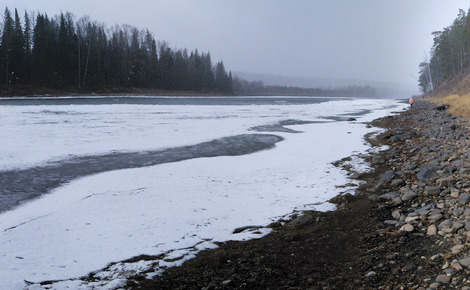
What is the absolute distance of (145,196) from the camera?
701 cm

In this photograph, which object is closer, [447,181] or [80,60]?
[447,181]

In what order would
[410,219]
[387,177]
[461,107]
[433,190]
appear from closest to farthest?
[410,219]
[433,190]
[387,177]
[461,107]

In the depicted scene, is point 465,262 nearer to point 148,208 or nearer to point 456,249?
point 456,249

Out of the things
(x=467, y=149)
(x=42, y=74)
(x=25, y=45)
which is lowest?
(x=467, y=149)

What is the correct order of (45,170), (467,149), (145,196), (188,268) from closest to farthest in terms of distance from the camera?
(188,268) < (145,196) < (467,149) < (45,170)

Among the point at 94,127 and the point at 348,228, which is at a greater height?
the point at 94,127

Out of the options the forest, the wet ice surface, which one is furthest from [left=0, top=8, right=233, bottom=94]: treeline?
the wet ice surface

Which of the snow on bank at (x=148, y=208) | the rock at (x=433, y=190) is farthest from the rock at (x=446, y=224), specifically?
the snow on bank at (x=148, y=208)

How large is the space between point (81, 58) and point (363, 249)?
8169 cm

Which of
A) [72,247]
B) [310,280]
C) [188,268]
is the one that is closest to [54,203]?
[72,247]

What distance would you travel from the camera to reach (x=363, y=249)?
454cm

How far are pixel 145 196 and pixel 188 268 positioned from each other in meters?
3.07

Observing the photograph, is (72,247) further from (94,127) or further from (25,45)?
(25,45)

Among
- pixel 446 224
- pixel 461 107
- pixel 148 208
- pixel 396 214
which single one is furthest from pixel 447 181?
pixel 461 107
